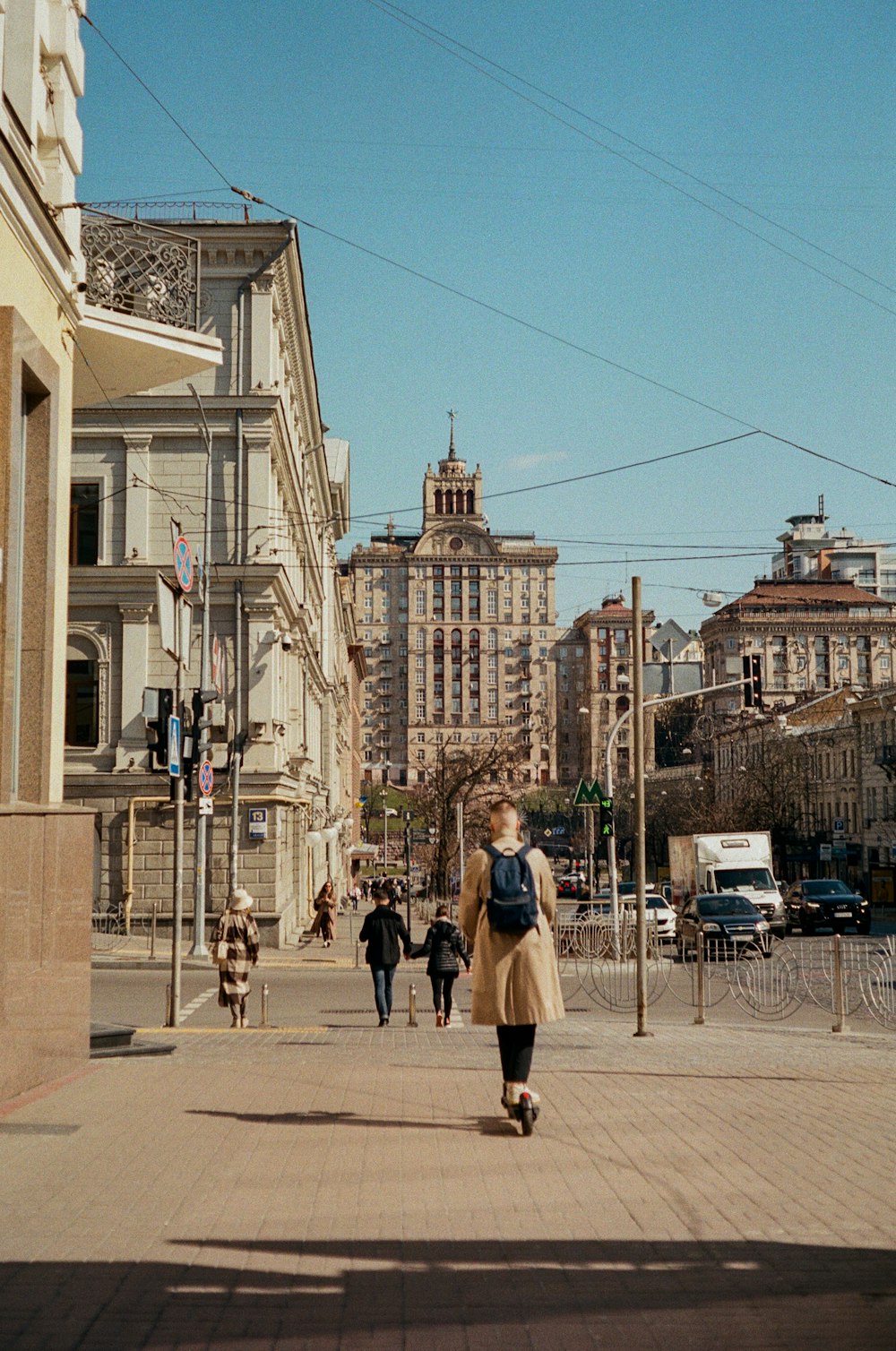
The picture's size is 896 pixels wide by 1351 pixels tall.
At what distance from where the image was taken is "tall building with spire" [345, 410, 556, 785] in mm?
197500

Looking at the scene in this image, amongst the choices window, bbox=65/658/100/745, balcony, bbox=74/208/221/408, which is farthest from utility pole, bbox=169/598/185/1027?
window, bbox=65/658/100/745

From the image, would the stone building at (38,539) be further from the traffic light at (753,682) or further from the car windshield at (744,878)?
the car windshield at (744,878)

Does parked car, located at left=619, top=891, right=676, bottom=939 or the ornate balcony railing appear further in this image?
parked car, located at left=619, top=891, right=676, bottom=939

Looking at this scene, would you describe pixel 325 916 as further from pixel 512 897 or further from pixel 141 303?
pixel 512 897

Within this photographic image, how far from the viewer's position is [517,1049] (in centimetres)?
839

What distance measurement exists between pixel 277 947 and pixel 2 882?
1079 inches

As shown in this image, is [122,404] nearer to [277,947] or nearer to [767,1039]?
[277,947]

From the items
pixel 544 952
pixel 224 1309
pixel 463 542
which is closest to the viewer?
pixel 224 1309

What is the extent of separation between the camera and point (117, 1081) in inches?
416

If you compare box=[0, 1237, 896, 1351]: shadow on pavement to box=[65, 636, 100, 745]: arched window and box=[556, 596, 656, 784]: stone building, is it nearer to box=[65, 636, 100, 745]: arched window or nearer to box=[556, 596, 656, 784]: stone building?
box=[65, 636, 100, 745]: arched window

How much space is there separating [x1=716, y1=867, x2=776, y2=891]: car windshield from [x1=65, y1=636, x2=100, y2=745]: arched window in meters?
18.7

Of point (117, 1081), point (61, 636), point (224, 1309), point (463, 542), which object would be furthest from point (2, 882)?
point (463, 542)

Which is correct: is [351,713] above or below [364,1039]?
above

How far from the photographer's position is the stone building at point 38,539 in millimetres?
9977
